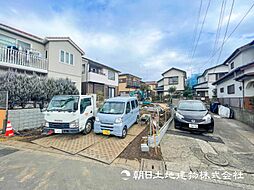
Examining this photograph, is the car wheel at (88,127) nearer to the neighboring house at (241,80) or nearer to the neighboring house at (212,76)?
the neighboring house at (241,80)

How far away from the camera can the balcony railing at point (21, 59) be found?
981cm

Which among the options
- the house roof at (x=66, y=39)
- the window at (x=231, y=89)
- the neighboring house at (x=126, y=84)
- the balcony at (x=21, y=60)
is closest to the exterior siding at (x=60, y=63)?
the house roof at (x=66, y=39)

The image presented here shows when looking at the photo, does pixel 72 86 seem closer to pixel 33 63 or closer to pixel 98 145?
pixel 33 63

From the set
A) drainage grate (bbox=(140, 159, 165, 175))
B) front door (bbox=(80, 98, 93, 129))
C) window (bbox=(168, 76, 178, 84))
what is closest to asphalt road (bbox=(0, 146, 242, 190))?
drainage grate (bbox=(140, 159, 165, 175))

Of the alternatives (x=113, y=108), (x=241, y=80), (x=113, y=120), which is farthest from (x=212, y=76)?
(x=113, y=120)

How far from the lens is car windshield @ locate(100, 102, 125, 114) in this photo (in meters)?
6.66

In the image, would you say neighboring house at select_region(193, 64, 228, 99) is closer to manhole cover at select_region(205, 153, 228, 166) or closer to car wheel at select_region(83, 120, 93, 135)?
manhole cover at select_region(205, 153, 228, 166)

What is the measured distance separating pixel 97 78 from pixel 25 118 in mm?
12422

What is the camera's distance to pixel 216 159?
4.32 metres

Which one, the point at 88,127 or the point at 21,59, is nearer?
the point at 88,127

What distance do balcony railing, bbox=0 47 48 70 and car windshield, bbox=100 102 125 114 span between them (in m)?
8.42

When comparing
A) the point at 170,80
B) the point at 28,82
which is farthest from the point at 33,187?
the point at 170,80

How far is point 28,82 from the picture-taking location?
791 cm

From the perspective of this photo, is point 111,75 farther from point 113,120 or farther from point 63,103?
point 113,120
